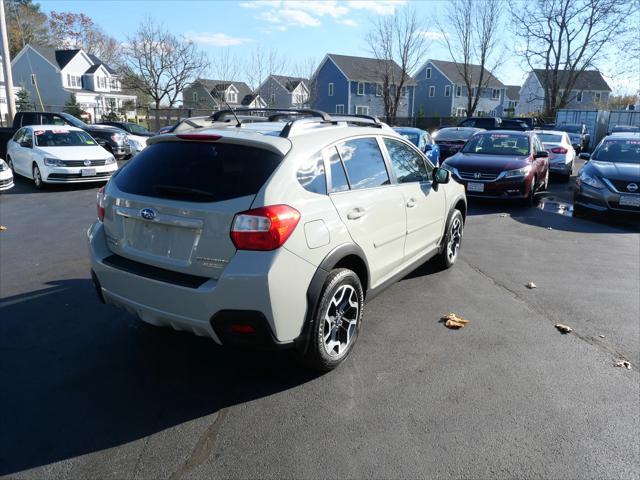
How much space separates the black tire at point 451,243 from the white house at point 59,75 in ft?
177

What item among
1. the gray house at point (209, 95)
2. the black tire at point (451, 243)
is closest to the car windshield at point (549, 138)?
the black tire at point (451, 243)

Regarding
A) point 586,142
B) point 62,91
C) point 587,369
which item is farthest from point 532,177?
point 62,91

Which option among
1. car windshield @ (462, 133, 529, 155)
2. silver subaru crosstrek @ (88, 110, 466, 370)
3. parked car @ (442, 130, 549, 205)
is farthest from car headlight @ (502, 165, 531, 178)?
silver subaru crosstrek @ (88, 110, 466, 370)

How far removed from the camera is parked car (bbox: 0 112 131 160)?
665 inches

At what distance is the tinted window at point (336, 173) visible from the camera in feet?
12.1

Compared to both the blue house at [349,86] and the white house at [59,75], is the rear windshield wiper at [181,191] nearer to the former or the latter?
the blue house at [349,86]

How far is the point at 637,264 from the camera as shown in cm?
689

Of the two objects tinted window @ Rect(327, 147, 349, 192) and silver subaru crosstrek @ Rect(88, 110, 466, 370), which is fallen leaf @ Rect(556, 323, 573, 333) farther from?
tinted window @ Rect(327, 147, 349, 192)

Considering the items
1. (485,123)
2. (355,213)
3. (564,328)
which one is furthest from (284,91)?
(355,213)

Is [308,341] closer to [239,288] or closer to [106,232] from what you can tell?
[239,288]

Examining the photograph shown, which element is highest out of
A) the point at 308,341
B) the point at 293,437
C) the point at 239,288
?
the point at 239,288

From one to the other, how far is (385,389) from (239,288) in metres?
1.31

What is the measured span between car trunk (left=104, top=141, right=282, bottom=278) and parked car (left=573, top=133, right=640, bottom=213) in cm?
859

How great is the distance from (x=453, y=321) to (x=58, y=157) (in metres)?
11.2
